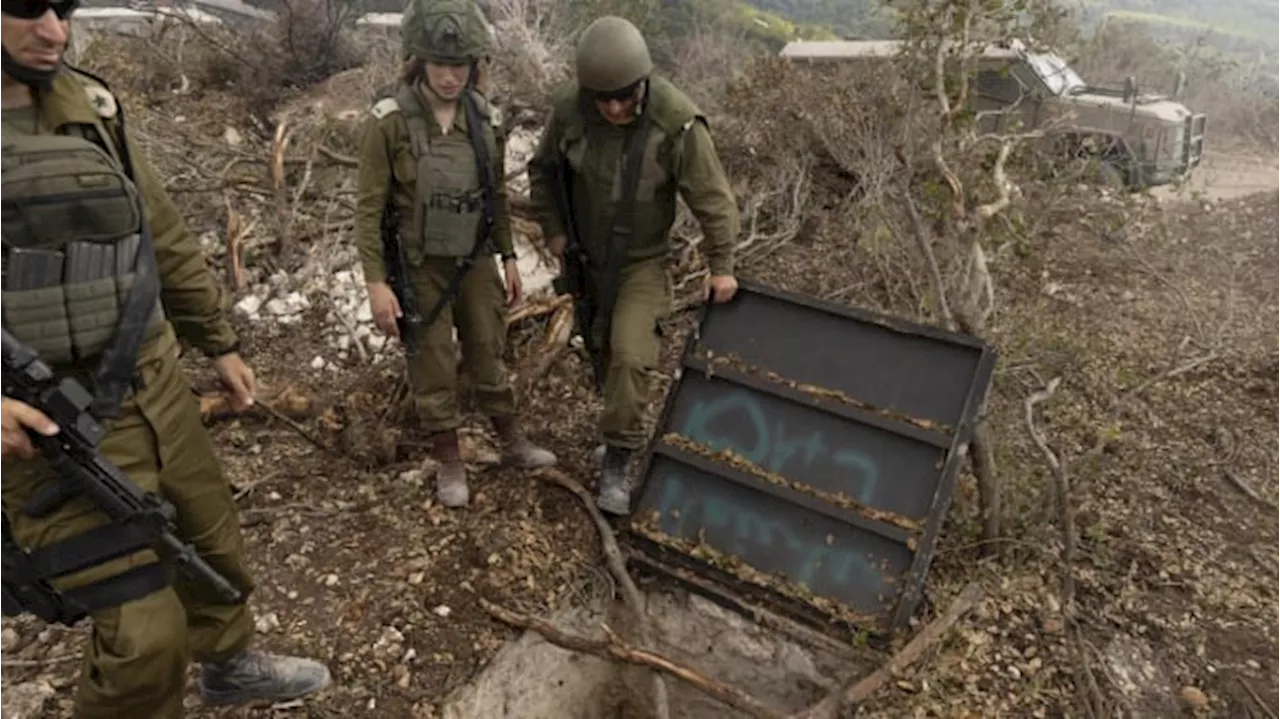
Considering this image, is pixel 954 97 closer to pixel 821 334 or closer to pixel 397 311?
pixel 821 334

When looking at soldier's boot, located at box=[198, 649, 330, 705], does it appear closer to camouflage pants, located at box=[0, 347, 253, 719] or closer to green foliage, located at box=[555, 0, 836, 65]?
camouflage pants, located at box=[0, 347, 253, 719]

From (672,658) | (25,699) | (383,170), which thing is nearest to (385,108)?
(383,170)

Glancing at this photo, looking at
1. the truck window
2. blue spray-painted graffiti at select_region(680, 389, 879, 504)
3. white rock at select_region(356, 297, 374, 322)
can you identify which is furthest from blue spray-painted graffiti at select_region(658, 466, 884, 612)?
the truck window

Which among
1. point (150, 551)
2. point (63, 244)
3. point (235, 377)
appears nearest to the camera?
point (63, 244)

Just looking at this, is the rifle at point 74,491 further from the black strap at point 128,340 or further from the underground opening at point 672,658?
the underground opening at point 672,658

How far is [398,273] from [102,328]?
4.36 feet

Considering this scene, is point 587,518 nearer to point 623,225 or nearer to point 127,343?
point 623,225

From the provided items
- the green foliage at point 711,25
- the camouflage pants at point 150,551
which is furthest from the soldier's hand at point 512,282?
the green foliage at point 711,25

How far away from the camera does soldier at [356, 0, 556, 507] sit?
302 cm

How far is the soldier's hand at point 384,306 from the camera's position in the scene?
126 inches

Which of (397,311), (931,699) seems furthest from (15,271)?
(931,699)

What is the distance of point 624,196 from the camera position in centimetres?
A: 341

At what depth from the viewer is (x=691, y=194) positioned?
3348 mm

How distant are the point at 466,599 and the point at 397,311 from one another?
1051 millimetres
